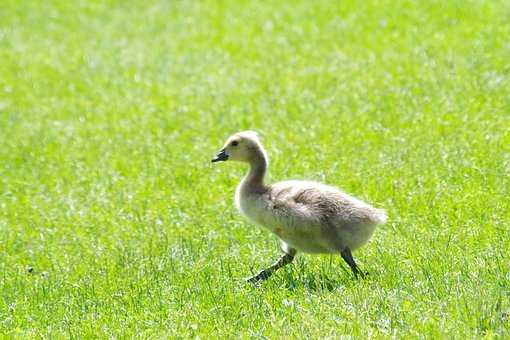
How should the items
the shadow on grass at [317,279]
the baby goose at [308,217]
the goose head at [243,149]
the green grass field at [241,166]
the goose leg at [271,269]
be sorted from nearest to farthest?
the green grass field at [241,166], the shadow on grass at [317,279], the baby goose at [308,217], the goose leg at [271,269], the goose head at [243,149]

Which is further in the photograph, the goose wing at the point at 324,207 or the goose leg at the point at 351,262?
the goose wing at the point at 324,207

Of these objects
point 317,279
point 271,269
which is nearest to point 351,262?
point 317,279

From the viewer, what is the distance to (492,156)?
1093 centimetres

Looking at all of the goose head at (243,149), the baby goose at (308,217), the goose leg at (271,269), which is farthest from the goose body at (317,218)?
the goose head at (243,149)

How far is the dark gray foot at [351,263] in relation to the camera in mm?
7954

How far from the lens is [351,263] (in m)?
8.07

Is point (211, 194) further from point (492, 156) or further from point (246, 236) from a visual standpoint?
point (492, 156)

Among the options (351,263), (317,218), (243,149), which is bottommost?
(351,263)

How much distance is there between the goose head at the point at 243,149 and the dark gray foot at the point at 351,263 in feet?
→ 4.32

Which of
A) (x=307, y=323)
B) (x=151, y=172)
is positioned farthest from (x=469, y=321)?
(x=151, y=172)

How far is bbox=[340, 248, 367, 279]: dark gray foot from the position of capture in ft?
26.1

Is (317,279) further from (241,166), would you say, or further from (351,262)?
(241,166)

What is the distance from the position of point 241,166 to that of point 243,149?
3253 millimetres

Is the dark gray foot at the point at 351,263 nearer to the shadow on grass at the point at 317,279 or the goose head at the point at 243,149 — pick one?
the shadow on grass at the point at 317,279
